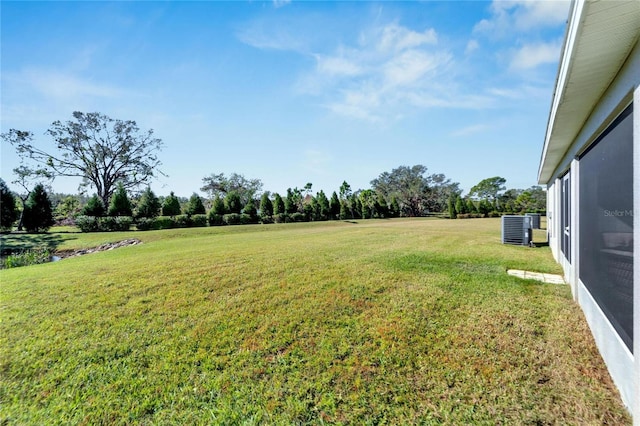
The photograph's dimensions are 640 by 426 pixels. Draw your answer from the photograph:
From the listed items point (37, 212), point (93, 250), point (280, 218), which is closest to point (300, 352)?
point (93, 250)

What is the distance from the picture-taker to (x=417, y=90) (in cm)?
755

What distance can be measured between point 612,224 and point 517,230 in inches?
309

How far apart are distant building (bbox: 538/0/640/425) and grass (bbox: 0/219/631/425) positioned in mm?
383

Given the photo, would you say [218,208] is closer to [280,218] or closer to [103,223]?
[280,218]

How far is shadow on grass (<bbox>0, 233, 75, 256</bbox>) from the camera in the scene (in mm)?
12248

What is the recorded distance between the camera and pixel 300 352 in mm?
2752

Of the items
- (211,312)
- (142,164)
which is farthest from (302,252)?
(142,164)

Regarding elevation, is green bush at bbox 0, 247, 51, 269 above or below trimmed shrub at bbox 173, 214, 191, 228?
below

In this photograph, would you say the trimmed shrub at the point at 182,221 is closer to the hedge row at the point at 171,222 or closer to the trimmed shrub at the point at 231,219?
the hedge row at the point at 171,222

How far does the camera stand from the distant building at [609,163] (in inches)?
64.2

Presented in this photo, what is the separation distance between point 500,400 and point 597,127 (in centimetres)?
285

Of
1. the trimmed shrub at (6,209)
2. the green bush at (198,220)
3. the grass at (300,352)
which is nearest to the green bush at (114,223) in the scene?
the green bush at (198,220)

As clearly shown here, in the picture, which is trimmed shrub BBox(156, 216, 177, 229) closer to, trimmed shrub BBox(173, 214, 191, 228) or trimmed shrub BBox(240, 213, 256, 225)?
trimmed shrub BBox(173, 214, 191, 228)

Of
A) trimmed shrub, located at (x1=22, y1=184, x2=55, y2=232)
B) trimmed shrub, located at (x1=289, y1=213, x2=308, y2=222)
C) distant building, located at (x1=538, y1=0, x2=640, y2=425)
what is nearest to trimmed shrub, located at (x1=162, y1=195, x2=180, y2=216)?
trimmed shrub, located at (x1=22, y1=184, x2=55, y2=232)
